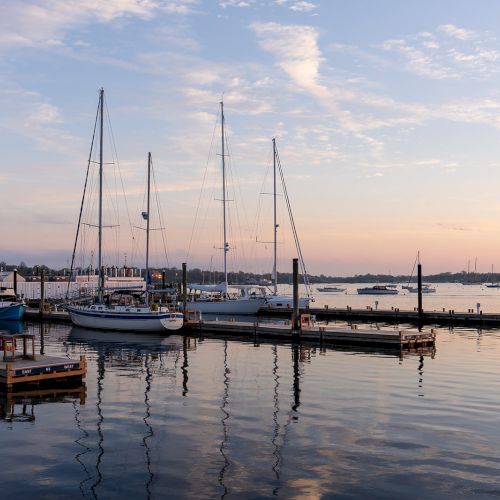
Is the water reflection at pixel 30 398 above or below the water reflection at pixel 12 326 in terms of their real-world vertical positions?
above

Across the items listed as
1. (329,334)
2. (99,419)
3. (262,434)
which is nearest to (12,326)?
(329,334)

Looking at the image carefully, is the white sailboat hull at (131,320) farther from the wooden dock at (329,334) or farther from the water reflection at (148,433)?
the water reflection at (148,433)

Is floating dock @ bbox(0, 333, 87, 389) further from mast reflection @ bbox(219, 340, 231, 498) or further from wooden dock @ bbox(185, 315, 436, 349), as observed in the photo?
wooden dock @ bbox(185, 315, 436, 349)

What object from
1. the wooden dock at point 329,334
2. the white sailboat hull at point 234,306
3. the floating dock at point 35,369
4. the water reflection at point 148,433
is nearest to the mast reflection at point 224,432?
the water reflection at point 148,433

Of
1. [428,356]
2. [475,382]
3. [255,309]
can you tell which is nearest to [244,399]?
[475,382]

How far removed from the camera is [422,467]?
15.5 meters

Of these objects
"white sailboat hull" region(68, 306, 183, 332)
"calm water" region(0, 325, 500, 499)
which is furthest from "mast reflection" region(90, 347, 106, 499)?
"white sailboat hull" region(68, 306, 183, 332)

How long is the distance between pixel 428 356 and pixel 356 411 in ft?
58.7

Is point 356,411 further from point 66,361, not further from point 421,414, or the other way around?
point 66,361

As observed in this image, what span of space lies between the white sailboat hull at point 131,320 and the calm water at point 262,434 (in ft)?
62.6

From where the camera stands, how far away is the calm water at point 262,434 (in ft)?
47.1

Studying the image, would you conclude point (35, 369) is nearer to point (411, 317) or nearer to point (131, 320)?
point (131, 320)

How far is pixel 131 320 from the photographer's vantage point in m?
54.5

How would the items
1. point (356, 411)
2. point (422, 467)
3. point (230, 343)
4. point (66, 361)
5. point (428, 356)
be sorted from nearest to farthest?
point (422, 467), point (356, 411), point (66, 361), point (428, 356), point (230, 343)
